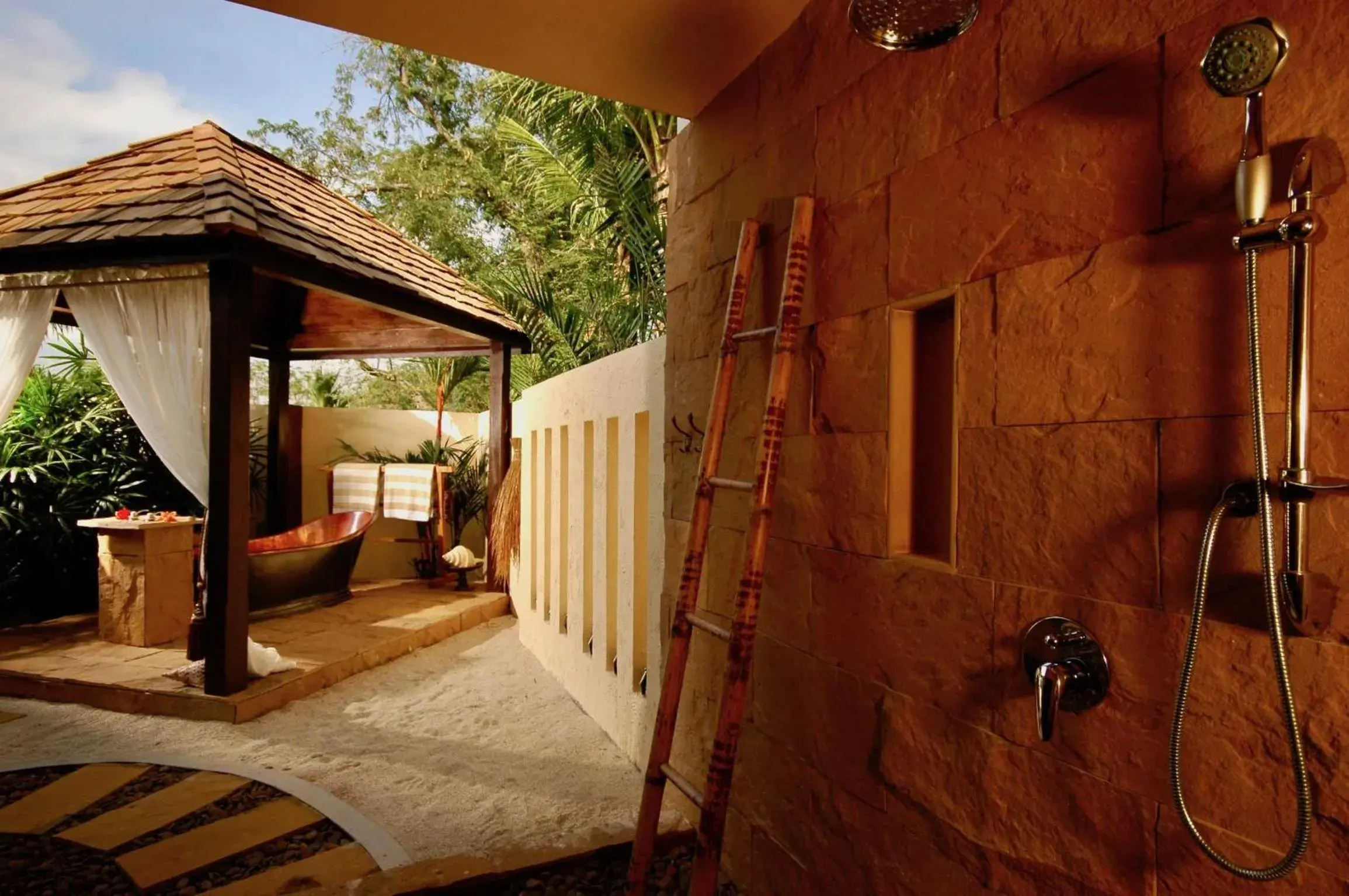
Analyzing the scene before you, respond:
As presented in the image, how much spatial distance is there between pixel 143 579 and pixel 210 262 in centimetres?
185

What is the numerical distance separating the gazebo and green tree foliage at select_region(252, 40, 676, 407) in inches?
83.7

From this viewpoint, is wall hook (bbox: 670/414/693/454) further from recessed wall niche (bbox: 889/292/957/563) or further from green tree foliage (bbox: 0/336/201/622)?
green tree foliage (bbox: 0/336/201/622)

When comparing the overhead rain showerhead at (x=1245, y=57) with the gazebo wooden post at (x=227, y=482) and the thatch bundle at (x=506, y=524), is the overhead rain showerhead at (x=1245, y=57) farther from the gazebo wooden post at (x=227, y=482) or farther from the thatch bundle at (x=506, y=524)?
the thatch bundle at (x=506, y=524)

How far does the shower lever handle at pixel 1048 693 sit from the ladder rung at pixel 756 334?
3.27 ft

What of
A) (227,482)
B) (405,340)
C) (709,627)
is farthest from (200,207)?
(709,627)

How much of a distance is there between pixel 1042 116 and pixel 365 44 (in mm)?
14140

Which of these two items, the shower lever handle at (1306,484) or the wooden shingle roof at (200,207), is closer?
the shower lever handle at (1306,484)

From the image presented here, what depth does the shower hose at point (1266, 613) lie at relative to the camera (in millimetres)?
846

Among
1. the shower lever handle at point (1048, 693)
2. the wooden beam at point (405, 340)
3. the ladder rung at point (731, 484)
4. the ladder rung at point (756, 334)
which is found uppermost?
the wooden beam at point (405, 340)

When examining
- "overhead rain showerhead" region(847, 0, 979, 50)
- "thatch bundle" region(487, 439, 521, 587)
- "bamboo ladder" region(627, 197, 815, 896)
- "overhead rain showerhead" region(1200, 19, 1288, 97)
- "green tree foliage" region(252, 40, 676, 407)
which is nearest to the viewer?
"overhead rain showerhead" region(1200, 19, 1288, 97)

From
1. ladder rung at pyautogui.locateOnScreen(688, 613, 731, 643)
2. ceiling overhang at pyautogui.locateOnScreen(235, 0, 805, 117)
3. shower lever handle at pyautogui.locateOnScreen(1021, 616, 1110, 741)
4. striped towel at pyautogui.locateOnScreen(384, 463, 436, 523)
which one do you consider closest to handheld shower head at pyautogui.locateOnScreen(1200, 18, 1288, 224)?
shower lever handle at pyautogui.locateOnScreen(1021, 616, 1110, 741)

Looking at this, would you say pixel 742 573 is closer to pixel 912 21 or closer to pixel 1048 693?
pixel 1048 693

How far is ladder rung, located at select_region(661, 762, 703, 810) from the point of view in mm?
1707

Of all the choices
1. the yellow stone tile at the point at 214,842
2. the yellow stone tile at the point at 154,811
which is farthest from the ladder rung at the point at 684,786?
the yellow stone tile at the point at 154,811
